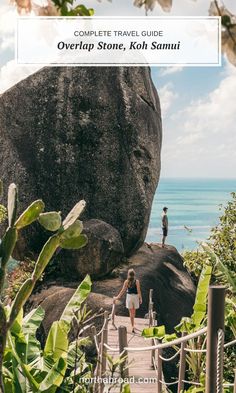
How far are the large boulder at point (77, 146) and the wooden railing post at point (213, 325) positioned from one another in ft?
33.9

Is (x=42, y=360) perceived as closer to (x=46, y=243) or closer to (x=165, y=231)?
(x=46, y=243)

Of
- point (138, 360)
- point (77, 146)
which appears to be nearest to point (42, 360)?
point (138, 360)

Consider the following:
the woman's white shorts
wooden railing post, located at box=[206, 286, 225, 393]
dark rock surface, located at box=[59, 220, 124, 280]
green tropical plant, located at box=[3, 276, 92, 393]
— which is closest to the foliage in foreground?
the woman's white shorts

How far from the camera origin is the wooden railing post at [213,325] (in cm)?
229

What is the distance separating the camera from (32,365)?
199 inches

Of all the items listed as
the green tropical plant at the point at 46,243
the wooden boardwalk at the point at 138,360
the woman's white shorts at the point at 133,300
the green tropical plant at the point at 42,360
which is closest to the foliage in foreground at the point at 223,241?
the woman's white shorts at the point at 133,300

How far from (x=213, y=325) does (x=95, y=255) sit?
956 centimetres

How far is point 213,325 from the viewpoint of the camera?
2.35 metres

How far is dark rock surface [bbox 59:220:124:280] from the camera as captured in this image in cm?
1181

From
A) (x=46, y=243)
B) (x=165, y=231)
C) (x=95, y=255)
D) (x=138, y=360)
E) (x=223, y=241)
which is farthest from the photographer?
(x=165, y=231)

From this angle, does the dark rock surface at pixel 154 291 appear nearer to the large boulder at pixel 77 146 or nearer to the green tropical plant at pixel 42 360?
the large boulder at pixel 77 146

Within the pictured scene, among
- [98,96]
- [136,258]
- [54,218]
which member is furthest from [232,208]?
[54,218]

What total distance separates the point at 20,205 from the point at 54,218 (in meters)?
9.11

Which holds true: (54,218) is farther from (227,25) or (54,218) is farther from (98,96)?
(98,96)
